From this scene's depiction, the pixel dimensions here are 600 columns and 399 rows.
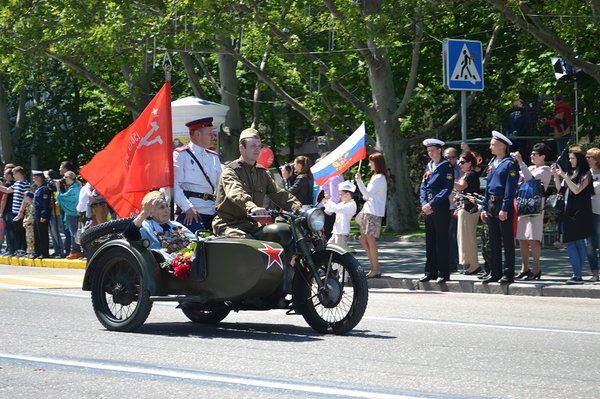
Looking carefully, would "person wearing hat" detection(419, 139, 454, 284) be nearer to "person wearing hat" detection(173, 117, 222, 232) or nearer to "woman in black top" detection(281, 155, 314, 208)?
"woman in black top" detection(281, 155, 314, 208)

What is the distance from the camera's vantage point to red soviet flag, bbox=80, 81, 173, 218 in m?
8.61

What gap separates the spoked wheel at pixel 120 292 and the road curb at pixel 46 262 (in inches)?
372

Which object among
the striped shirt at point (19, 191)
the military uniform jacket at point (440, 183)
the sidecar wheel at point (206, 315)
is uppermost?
the striped shirt at point (19, 191)

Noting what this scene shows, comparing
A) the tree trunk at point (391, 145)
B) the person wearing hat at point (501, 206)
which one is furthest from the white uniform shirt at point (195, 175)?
the tree trunk at point (391, 145)

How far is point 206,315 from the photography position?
7.93 m

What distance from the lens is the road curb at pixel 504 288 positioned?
10656 mm

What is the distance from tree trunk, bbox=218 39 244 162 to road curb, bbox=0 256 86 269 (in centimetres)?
733

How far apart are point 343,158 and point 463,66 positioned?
2.48 metres

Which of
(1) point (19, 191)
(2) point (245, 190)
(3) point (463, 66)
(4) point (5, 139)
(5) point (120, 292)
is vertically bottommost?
(5) point (120, 292)

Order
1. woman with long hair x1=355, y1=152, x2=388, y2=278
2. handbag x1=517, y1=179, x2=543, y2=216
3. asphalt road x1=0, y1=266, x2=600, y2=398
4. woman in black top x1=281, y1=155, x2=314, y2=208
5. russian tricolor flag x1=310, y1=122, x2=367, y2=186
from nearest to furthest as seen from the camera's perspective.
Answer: asphalt road x1=0, y1=266, x2=600, y2=398
handbag x1=517, y1=179, x2=543, y2=216
woman with long hair x1=355, y1=152, x2=388, y2=278
russian tricolor flag x1=310, y1=122, x2=367, y2=186
woman in black top x1=281, y1=155, x2=314, y2=208

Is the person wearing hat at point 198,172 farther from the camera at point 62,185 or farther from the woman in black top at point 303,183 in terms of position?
the camera at point 62,185

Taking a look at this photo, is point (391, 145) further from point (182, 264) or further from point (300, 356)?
point (300, 356)

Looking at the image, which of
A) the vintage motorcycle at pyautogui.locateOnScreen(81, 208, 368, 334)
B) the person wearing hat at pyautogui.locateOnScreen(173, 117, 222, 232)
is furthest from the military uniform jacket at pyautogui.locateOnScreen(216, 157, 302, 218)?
the person wearing hat at pyautogui.locateOnScreen(173, 117, 222, 232)

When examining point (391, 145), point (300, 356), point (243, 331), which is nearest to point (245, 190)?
point (243, 331)
